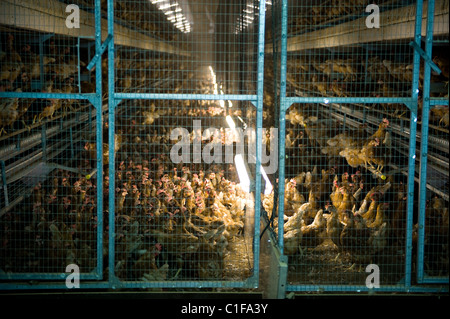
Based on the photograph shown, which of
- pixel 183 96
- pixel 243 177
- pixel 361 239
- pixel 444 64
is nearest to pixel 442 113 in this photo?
pixel 444 64

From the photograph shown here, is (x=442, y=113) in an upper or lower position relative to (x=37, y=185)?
upper

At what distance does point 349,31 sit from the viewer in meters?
5.16

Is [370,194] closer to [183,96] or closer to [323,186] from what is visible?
[323,186]

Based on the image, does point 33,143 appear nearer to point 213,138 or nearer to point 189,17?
point 213,138

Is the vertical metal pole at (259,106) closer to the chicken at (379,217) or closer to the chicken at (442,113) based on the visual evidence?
the chicken at (379,217)

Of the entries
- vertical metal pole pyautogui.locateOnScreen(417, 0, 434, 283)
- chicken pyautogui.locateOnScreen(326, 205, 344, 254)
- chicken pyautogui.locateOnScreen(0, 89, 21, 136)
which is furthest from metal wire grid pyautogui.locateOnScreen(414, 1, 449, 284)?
chicken pyautogui.locateOnScreen(0, 89, 21, 136)

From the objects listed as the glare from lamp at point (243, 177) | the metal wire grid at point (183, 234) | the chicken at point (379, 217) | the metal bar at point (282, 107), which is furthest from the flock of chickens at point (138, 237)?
the chicken at point (379, 217)

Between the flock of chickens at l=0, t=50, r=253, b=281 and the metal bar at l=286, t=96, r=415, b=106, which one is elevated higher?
the metal bar at l=286, t=96, r=415, b=106

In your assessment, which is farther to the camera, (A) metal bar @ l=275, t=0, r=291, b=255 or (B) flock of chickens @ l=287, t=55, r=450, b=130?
(B) flock of chickens @ l=287, t=55, r=450, b=130

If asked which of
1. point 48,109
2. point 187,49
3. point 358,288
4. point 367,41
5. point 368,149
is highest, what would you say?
point 187,49

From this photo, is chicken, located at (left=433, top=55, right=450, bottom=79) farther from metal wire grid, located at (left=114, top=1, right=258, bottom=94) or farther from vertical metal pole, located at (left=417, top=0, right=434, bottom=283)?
metal wire grid, located at (left=114, top=1, right=258, bottom=94)

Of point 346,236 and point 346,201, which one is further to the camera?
point 346,201

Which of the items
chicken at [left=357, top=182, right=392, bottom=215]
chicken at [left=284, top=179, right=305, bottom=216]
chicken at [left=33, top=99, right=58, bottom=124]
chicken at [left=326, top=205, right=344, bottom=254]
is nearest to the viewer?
chicken at [left=326, top=205, right=344, bottom=254]
